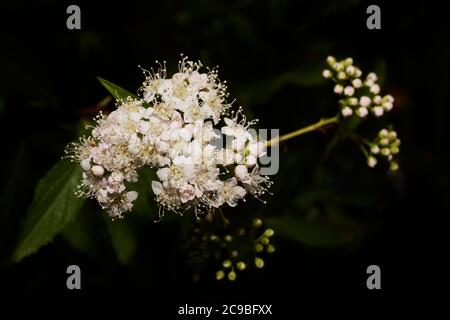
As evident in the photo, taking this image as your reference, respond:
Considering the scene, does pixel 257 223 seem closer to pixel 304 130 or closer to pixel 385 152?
pixel 304 130

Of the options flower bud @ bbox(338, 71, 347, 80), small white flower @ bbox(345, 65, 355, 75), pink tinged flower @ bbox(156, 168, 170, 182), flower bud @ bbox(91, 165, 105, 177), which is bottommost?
pink tinged flower @ bbox(156, 168, 170, 182)

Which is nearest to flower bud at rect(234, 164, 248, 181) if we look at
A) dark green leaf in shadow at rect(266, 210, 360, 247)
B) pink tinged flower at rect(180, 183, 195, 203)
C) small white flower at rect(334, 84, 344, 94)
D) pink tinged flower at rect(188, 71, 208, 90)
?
pink tinged flower at rect(180, 183, 195, 203)

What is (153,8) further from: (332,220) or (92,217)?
(332,220)

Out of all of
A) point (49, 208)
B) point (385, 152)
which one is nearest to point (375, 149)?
point (385, 152)

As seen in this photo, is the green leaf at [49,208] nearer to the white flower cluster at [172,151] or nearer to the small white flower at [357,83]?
the white flower cluster at [172,151]

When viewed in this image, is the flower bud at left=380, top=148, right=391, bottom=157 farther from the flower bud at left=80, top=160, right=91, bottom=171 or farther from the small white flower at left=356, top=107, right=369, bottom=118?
the flower bud at left=80, top=160, right=91, bottom=171
